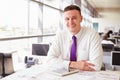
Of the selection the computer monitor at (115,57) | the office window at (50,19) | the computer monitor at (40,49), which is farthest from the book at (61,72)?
the office window at (50,19)

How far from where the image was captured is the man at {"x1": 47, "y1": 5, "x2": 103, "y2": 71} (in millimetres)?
2158

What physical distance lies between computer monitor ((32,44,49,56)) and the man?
1.49 m

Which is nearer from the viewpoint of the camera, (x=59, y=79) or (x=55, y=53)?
(x=59, y=79)

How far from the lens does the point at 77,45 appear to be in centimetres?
226

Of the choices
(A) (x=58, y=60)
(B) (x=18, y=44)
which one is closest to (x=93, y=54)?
(A) (x=58, y=60)

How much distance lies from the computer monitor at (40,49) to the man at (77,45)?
1490mm

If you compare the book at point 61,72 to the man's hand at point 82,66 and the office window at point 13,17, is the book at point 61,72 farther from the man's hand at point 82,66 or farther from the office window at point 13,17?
the office window at point 13,17

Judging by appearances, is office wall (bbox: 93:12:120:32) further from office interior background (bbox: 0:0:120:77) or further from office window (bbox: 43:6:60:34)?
office interior background (bbox: 0:0:120:77)

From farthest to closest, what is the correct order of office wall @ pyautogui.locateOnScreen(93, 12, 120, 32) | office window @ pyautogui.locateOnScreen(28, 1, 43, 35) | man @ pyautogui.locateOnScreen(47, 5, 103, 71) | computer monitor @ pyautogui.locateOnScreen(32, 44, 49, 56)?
office wall @ pyautogui.locateOnScreen(93, 12, 120, 32) < office window @ pyautogui.locateOnScreen(28, 1, 43, 35) < computer monitor @ pyautogui.locateOnScreen(32, 44, 49, 56) < man @ pyautogui.locateOnScreen(47, 5, 103, 71)

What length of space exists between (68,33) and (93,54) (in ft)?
1.21

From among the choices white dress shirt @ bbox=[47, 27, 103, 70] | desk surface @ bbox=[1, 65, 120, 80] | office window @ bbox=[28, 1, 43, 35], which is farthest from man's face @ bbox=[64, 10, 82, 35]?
office window @ bbox=[28, 1, 43, 35]

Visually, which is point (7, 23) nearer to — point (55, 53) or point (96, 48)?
point (55, 53)

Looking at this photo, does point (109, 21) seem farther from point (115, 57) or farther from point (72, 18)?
point (72, 18)

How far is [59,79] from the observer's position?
1.64 metres
